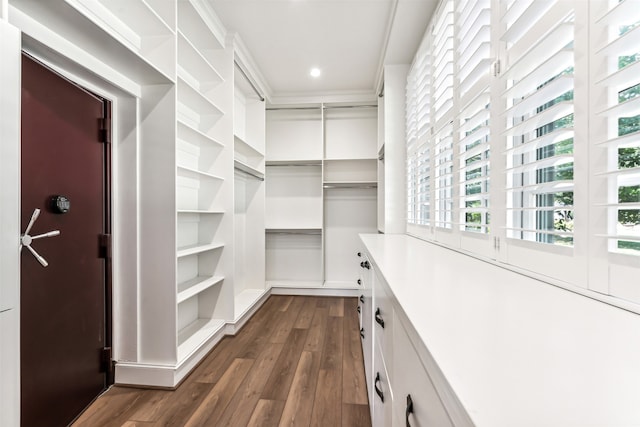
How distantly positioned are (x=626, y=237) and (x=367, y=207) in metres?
3.57

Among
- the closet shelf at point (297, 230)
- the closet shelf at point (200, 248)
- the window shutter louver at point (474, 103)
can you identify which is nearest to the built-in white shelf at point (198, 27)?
the closet shelf at point (200, 248)

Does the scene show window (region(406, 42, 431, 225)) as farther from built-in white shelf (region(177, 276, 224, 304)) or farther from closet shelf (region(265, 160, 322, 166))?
built-in white shelf (region(177, 276, 224, 304))

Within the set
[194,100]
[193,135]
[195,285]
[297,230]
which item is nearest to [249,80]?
[194,100]

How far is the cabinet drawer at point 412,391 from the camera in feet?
1.51

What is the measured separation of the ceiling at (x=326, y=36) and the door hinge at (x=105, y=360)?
260cm

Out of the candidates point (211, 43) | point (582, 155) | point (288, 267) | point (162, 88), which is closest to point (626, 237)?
point (582, 155)

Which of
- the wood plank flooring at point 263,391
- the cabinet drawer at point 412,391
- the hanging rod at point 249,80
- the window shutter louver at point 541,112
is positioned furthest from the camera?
the hanging rod at point 249,80

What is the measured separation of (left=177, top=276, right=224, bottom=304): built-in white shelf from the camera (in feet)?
7.01

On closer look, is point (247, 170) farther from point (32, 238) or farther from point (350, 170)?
point (32, 238)

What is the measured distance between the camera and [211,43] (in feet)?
8.51

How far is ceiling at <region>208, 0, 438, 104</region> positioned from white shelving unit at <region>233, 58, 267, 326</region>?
314 mm

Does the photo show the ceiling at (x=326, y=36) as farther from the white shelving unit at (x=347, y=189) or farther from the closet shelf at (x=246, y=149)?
the closet shelf at (x=246, y=149)

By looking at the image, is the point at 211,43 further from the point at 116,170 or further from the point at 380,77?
the point at 380,77

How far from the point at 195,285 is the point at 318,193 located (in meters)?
2.21
